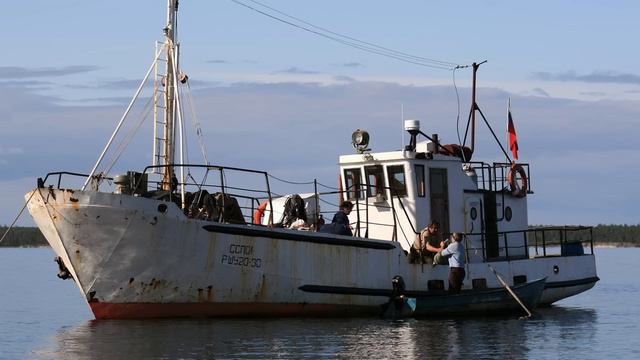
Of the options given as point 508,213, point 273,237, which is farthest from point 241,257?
point 508,213

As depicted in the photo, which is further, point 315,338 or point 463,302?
point 463,302

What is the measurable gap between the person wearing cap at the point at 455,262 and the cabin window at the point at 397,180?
1747 mm

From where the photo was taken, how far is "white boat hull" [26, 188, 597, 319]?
21969 mm

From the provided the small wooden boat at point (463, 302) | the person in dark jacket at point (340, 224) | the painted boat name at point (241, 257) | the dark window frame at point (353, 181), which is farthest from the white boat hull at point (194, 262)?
the dark window frame at point (353, 181)

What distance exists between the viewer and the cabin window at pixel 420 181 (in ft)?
87.0

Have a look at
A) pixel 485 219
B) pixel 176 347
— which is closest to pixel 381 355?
pixel 176 347

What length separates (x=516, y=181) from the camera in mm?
29188

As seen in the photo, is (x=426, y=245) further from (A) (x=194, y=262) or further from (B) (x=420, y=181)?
(A) (x=194, y=262)

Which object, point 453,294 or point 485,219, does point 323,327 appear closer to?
point 453,294

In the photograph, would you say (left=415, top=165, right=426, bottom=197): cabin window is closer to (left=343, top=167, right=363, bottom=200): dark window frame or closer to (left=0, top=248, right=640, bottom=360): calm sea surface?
(left=343, top=167, right=363, bottom=200): dark window frame

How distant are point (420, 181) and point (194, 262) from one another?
21.5ft

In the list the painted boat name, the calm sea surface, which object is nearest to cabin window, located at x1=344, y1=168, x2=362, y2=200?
the calm sea surface

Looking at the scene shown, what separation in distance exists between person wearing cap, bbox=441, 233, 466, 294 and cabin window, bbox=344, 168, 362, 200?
276 centimetres

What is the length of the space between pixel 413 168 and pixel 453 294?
3.16 m
